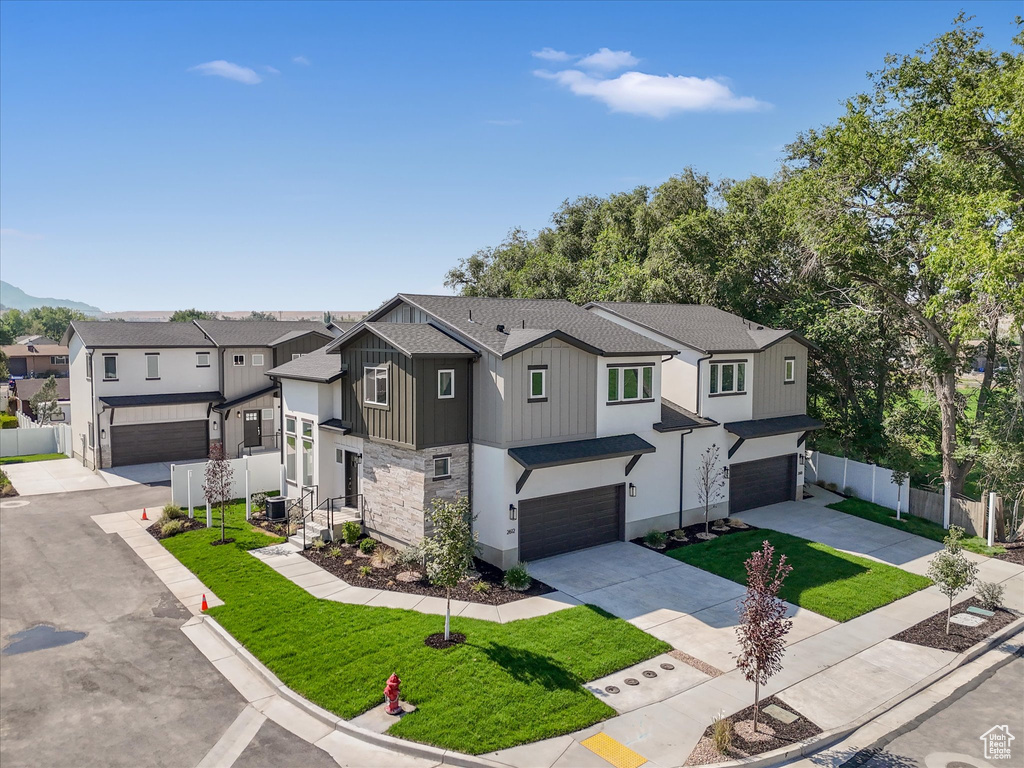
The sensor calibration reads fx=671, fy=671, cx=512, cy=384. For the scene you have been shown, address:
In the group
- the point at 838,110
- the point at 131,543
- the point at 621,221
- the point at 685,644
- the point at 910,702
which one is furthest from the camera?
the point at 621,221

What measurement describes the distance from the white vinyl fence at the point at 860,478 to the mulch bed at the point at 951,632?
825 cm

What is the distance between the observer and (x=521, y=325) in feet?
65.6

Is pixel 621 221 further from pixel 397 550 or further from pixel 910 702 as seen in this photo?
pixel 910 702

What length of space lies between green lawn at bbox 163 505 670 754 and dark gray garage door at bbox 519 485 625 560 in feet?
11.0

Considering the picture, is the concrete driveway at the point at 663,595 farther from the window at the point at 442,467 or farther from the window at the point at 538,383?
the window at the point at 538,383

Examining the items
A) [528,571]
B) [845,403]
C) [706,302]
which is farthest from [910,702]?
[706,302]

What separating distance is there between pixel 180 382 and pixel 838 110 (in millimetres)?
31822

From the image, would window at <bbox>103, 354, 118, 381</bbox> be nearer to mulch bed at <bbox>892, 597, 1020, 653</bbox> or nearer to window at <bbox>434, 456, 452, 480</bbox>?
window at <bbox>434, 456, 452, 480</bbox>

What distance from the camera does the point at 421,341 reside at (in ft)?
58.4

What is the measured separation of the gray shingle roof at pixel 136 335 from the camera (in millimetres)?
31469

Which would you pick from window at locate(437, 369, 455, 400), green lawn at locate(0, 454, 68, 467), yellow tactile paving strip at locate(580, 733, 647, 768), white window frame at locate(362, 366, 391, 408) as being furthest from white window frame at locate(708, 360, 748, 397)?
green lawn at locate(0, 454, 68, 467)

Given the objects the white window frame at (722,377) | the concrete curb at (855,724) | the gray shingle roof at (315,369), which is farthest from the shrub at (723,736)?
the gray shingle roof at (315,369)

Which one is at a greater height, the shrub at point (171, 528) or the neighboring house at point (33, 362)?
the neighboring house at point (33, 362)

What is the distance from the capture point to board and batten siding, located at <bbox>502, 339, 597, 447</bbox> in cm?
1755
